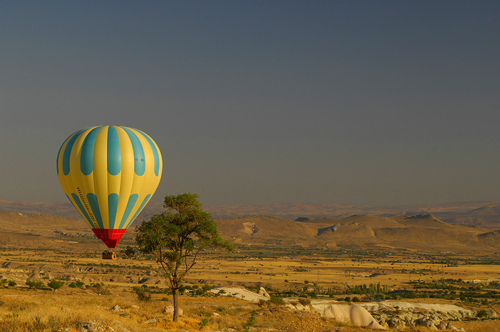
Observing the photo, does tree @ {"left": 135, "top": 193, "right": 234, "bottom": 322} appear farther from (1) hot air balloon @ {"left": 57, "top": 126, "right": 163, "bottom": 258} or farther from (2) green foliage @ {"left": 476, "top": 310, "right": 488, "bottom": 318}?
(2) green foliage @ {"left": 476, "top": 310, "right": 488, "bottom": 318}

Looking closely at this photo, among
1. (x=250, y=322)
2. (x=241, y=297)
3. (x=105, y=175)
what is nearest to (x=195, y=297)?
(x=241, y=297)

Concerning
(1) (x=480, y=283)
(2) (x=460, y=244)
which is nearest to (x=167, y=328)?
(1) (x=480, y=283)

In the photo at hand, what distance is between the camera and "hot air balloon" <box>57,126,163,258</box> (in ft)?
108

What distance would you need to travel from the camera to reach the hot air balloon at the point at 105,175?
32812mm

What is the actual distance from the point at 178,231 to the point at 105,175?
387 inches

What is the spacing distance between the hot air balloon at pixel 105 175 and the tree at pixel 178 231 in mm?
7344

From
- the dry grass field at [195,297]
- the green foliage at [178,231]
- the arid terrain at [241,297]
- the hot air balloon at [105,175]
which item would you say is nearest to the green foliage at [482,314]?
the arid terrain at [241,297]

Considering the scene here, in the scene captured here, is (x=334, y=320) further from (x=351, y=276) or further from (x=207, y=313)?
(x=351, y=276)

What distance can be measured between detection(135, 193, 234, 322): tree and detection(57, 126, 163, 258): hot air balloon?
7344 millimetres

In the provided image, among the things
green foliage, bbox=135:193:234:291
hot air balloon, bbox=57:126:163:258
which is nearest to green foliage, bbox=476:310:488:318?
green foliage, bbox=135:193:234:291

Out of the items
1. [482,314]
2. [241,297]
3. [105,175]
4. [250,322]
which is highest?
[105,175]

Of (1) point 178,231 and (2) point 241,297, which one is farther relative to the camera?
(2) point 241,297

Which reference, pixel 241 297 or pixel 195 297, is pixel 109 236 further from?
pixel 241 297

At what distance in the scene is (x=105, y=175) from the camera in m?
32.9
